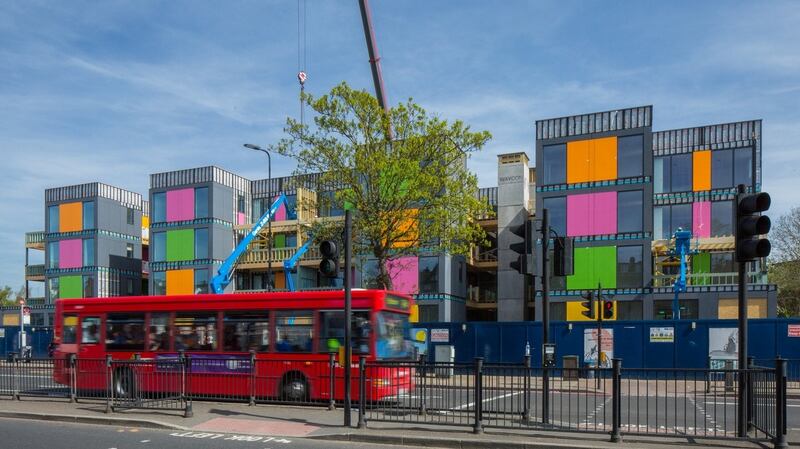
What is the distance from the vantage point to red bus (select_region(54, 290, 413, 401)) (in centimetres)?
1578

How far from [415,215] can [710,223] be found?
20.4 metres

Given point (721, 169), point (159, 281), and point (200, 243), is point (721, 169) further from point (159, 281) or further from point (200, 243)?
point (159, 281)

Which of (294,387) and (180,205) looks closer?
(294,387)

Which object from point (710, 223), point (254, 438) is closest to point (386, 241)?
point (254, 438)

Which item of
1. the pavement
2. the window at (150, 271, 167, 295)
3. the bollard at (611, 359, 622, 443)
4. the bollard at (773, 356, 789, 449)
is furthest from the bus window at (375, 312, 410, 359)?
the window at (150, 271, 167, 295)

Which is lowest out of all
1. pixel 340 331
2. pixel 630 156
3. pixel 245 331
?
pixel 245 331

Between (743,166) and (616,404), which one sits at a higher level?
(743,166)

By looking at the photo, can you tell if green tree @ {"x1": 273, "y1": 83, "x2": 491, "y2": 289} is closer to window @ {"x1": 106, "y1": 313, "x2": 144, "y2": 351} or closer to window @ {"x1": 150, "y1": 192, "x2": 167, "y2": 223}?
window @ {"x1": 106, "y1": 313, "x2": 144, "y2": 351}

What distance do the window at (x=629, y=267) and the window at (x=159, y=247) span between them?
31.4 m

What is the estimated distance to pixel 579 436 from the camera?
11031mm

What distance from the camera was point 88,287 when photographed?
52.5 m

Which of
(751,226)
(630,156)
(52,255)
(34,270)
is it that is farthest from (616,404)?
(34,270)

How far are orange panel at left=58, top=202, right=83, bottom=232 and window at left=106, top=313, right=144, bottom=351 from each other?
39057 mm

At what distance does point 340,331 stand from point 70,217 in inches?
1770
